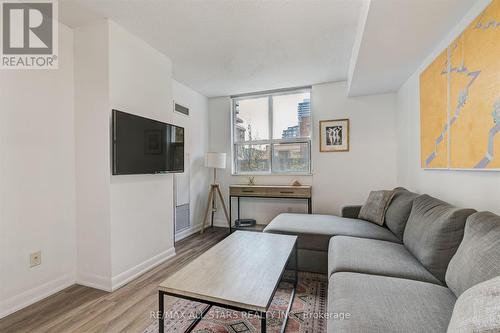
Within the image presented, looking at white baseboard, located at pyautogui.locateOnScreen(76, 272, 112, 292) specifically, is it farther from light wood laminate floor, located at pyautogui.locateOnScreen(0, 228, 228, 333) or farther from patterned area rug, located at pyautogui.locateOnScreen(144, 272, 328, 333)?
patterned area rug, located at pyautogui.locateOnScreen(144, 272, 328, 333)

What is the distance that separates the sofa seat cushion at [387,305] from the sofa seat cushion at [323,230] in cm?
86

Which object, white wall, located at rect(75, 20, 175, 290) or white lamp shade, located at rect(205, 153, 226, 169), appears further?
white lamp shade, located at rect(205, 153, 226, 169)

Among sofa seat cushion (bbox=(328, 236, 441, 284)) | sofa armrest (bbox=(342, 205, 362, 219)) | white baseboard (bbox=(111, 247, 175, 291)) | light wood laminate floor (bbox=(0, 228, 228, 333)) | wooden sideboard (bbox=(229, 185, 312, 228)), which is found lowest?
light wood laminate floor (bbox=(0, 228, 228, 333))

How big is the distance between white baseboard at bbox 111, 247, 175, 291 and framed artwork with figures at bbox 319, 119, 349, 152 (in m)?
2.78

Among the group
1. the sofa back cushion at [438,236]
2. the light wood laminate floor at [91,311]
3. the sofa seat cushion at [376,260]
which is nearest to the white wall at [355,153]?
the sofa seat cushion at [376,260]

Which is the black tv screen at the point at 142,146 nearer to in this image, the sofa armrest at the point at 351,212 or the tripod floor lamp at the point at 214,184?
the tripod floor lamp at the point at 214,184

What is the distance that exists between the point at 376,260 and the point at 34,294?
2.69 m

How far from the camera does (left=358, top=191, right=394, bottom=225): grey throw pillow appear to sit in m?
2.48

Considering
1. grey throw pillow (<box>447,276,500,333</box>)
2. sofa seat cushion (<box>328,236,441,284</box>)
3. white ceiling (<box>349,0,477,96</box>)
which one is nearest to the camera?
grey throw pillow (<box>447,276,500,333</box>)

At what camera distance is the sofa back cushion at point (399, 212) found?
6.86 feet

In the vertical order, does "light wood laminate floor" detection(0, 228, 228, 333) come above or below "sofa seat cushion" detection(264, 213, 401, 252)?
below

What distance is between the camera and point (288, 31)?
2301mm

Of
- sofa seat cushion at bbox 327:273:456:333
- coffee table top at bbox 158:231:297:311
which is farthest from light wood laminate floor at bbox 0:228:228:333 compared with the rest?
sofa seat cushion at bbox 327:273:456:333

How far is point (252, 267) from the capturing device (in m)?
1.46
